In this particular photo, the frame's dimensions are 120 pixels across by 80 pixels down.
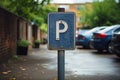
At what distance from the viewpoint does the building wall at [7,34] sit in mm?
13632

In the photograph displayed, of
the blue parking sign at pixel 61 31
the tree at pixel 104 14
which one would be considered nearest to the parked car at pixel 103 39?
the blue parking sign at pixel 61 31

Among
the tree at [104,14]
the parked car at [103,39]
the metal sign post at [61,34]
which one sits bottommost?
the parked car at [103,39]

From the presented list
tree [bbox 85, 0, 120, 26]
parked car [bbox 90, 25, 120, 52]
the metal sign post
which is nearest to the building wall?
parked car [bbox 90, 25, 120, 52]

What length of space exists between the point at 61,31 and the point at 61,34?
4 centimetres

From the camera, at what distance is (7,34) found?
15.0m

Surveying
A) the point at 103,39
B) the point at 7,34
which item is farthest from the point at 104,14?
the point at 7,34

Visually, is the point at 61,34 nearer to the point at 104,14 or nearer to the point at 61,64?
the point at 61,64

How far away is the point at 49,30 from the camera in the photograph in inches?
192

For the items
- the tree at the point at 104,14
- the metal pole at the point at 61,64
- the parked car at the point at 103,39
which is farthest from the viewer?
the tree at the point at 104,14

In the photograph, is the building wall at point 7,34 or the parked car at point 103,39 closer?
the building wall at point 7,34

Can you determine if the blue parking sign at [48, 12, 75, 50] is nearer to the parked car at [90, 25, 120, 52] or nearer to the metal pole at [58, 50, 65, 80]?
the metal pole at [58, 50, 65, 80]

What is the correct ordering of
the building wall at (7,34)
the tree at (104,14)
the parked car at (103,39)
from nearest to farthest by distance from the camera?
the building wall at (7,34), the parked car at (103,39), the tree at (104,14)

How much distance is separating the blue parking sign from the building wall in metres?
8.61

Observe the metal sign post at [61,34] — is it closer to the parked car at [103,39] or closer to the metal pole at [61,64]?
the metal pole at [61,64]
